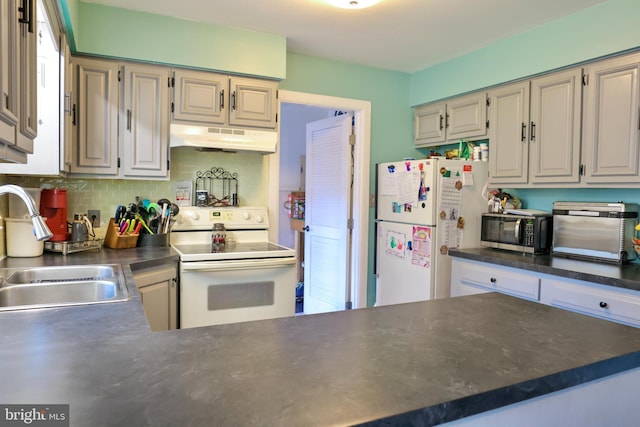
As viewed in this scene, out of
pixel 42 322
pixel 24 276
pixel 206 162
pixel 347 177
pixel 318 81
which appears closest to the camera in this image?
pixel 42 322

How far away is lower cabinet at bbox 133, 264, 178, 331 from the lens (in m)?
2.37

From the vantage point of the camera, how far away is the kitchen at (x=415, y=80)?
8.43 feet

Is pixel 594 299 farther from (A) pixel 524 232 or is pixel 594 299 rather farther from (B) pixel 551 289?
(A) pixel 524 232

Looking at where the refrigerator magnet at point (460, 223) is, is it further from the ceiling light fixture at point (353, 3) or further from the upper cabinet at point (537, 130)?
the ceiling light fixture at point (353, 3)

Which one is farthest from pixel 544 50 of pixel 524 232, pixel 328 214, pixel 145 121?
pixel 145 121

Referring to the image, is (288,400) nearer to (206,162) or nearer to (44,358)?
(44,358)

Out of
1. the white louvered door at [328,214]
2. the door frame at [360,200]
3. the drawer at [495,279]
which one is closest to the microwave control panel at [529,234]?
the drawer at [495,279]

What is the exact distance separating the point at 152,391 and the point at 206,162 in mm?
2724

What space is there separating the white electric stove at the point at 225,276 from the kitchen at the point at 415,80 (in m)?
0.37

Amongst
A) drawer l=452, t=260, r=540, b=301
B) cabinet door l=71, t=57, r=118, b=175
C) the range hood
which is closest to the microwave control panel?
drawer l=452, t=260, r=540, b=301

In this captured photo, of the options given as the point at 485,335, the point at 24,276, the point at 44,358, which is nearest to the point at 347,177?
the point at 24,276

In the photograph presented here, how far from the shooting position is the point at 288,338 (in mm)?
1048

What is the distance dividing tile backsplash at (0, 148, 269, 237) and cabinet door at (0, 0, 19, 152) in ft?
5.67

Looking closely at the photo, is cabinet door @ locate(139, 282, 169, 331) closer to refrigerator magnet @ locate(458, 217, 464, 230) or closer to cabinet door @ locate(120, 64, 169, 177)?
cabinet door @ locate(120, 64, 169, 177)
